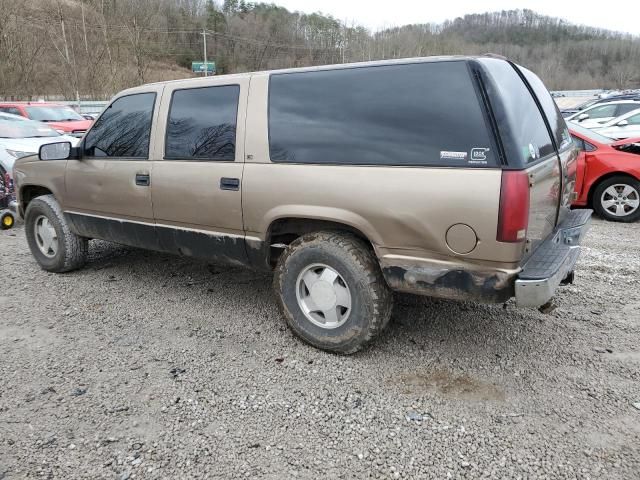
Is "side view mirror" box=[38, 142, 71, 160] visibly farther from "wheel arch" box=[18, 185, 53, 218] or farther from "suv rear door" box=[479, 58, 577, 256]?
"suv rear door" box=[479, 58, 577, 256]

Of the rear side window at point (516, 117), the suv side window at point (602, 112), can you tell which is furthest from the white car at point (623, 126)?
the rear side window at point (516, 117)

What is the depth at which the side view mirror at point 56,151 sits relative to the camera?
465cm

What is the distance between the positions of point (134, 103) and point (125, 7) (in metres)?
47.9

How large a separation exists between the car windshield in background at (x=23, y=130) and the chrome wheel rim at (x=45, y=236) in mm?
4759

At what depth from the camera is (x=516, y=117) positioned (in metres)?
2.82

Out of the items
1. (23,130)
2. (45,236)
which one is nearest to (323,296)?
(45,236)

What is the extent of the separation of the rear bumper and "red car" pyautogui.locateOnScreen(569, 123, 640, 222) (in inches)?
161

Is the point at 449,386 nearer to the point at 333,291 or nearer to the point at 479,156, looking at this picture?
the point at 333,291

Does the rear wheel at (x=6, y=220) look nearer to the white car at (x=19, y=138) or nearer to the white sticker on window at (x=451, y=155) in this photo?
the white car at (x=19, y=138)

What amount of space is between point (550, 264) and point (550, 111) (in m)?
Answer: 1.39

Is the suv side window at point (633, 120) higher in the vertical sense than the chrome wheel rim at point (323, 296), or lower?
higher

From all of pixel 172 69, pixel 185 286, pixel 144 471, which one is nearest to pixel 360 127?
pixel 144 471

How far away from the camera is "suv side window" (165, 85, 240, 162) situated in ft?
11.9

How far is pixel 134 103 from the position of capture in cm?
433
